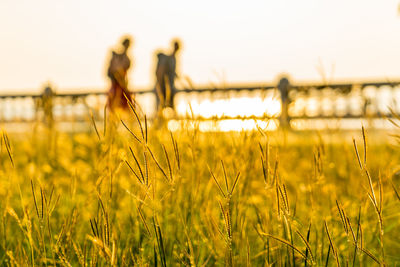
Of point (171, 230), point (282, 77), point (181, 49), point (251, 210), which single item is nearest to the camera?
point (171, 230)

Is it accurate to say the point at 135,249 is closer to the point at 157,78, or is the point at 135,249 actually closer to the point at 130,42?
the point at 130,42

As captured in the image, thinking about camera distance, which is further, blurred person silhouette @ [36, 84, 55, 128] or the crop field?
blurred person silhouette @ [36, 84, 55, 128]

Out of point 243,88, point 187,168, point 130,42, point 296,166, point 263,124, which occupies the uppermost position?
point 130,42

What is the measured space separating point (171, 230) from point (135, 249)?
0.42 feet

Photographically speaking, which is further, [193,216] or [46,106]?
[46,106]

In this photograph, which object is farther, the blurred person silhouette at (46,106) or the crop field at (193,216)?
the blurred person silhouette at (46,106)

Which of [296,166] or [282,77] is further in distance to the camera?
[282,77]

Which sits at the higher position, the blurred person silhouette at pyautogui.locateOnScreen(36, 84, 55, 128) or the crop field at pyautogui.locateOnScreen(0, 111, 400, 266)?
the blurred person silhouette at pyautogui.locateOnScreen(36, 84, 55, 128)

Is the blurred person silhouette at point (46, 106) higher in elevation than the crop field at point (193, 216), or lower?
higher

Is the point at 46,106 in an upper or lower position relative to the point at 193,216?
upper

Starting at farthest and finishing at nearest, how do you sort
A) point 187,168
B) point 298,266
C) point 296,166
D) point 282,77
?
point 282,77, point 296,166, point 187,168, point 298,266

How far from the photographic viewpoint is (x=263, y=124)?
1.22m

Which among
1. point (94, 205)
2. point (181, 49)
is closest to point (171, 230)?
point (94, 205)

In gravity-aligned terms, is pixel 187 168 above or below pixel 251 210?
above
